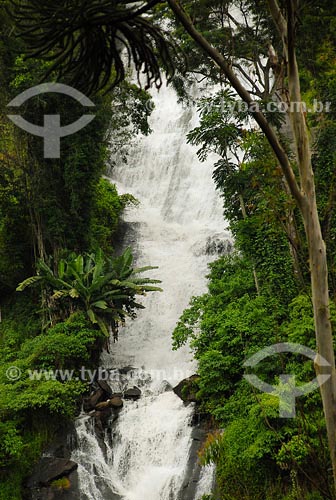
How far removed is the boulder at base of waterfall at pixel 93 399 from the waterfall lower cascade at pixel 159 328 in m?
0.30

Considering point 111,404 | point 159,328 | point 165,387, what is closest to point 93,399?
point 111,404

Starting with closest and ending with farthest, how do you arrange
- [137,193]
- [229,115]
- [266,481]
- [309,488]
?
[309,488] < [266,481] < [229,115] < [137,193]

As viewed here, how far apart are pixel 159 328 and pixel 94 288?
296 cm

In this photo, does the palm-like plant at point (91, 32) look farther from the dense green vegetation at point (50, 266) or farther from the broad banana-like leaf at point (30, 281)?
the broad banana-like leaf at point (30, 281)

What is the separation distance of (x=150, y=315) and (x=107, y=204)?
16.9 feet

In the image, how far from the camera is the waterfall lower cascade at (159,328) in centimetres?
898

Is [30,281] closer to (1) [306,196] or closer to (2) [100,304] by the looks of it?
(2) [100,304]

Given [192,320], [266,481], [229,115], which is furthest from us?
[229,115]

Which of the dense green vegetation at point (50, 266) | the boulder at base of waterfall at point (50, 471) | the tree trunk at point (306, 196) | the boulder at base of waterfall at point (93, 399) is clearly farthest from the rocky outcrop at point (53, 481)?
the tree trunk at point (306, 196)

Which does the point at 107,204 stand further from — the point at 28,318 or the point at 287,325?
the point at 287,325

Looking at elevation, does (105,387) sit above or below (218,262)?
below

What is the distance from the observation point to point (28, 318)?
13.5 metres

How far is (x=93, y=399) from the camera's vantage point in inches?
413

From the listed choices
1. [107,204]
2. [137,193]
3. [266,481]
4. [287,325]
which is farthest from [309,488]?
[137,193]
